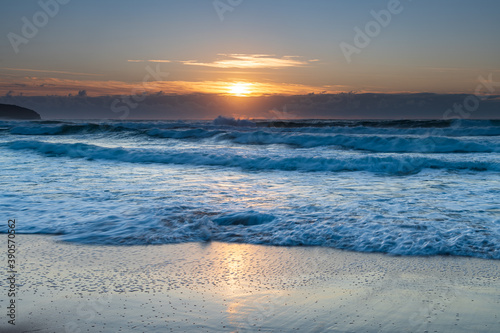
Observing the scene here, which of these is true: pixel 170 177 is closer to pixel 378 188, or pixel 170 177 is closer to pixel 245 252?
pixel 378 188

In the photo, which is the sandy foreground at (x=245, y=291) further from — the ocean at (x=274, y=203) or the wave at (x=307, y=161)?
the wave at (x=307, y=161)

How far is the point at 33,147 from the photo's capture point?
21453mm

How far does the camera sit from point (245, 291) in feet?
12.3

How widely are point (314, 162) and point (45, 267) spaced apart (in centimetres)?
1170

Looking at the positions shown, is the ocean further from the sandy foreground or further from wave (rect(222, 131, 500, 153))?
wave (rect(222, 131, 500, 153))

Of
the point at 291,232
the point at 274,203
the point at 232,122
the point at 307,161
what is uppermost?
the point at 232,122

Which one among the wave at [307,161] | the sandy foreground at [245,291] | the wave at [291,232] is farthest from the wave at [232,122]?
the sandy foreground at [245,291]

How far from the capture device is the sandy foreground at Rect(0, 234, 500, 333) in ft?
10.3

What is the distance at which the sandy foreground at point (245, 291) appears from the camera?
314cm

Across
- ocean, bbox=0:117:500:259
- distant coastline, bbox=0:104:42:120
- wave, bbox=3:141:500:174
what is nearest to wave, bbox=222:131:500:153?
wave, bbox=3:141:500:174

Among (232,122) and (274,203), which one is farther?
(232,122)

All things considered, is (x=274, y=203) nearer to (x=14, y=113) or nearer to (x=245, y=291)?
(x=245, y=291)

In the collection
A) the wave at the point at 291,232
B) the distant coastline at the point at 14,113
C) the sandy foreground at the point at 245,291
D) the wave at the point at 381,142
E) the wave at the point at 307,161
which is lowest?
the sandy foreground at the point at 245,291

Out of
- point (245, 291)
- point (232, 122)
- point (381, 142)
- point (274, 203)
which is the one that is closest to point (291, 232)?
point (274, 203)
